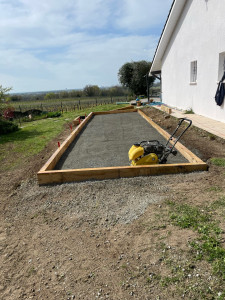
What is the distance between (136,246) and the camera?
254 centimetres

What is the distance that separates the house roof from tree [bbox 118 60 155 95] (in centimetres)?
1270

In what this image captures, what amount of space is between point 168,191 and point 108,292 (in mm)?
2012

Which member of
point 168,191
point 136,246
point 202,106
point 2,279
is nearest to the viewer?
point 2,279

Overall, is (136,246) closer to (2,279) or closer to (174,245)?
(174,245)

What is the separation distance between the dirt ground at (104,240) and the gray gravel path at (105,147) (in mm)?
990

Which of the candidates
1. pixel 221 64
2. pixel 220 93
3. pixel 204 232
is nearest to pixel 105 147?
pixel 204 232

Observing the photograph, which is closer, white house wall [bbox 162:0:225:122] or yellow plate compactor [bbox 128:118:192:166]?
yellow plate compactor [bbox 128:118:192:166]

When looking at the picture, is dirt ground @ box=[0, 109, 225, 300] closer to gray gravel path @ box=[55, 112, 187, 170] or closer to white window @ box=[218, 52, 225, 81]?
gray gravel path @ box=[55, 112, 187, 170]

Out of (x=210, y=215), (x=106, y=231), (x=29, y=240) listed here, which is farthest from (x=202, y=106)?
(x=29, y=240)

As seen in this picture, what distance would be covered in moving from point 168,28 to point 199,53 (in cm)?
397

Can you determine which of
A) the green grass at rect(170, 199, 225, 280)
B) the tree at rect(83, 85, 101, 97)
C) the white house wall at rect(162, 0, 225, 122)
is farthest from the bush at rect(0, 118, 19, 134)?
the tree at rect(83, 85, 101, 97)

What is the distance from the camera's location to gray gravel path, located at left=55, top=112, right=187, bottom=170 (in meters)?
5.21

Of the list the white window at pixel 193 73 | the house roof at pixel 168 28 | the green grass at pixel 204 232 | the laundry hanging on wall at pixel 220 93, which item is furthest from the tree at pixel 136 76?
the green grass at pixel 204 232

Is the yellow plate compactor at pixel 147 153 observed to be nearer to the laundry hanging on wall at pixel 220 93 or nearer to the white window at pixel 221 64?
the laundry hanging on wall at pixel 220 93
